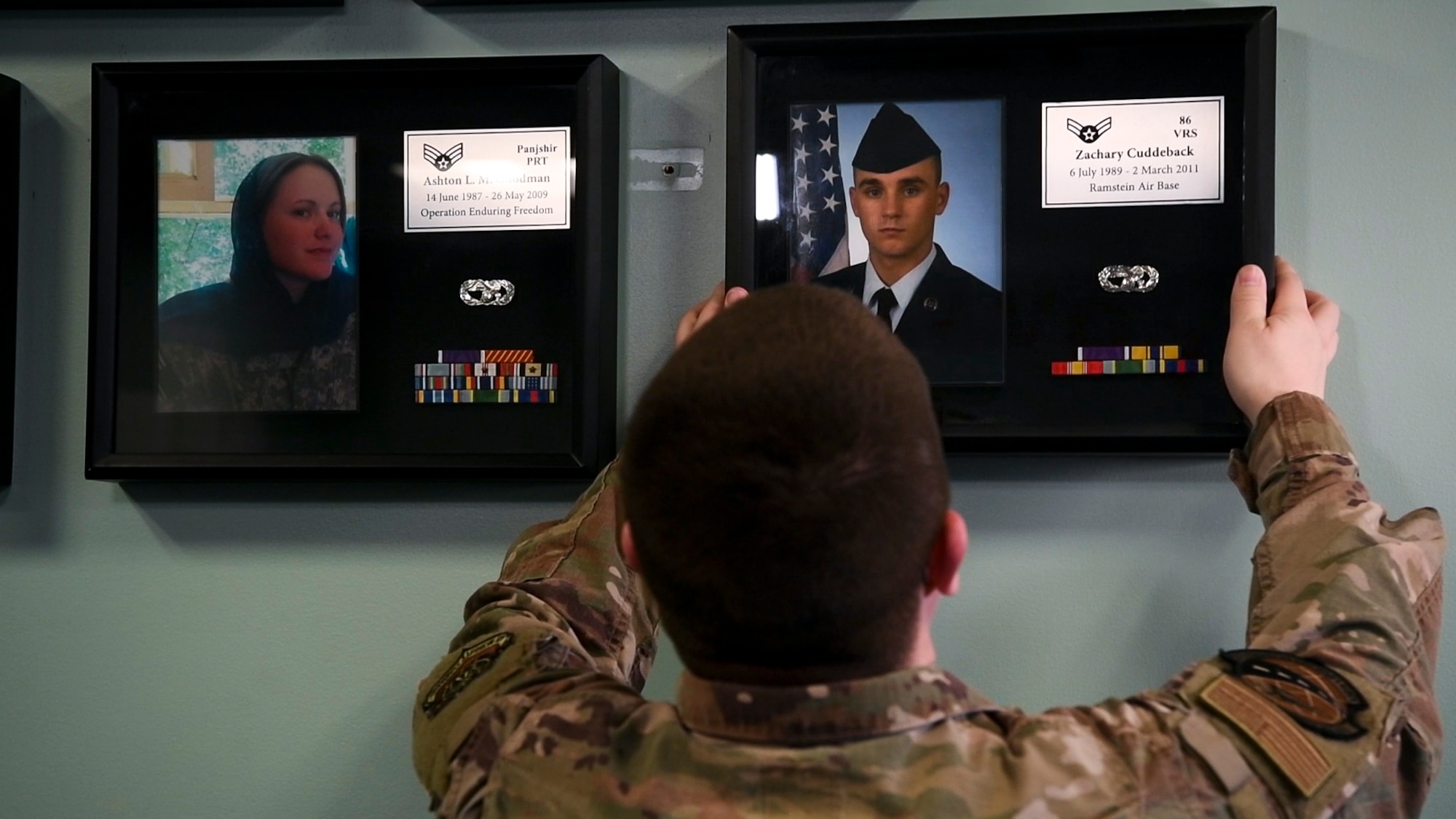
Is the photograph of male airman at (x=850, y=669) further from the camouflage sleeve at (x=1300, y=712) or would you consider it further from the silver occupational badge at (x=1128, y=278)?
the silver occupational badge at (x=1128, y=278)

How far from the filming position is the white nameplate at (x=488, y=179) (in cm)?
95

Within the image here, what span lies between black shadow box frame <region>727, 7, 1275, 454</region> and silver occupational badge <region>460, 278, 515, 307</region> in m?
0.19

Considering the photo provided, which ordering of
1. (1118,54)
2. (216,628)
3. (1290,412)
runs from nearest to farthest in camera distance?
1. (1290,412)
2. (1118,54)
3. (216,628)

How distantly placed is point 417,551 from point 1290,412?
684mm

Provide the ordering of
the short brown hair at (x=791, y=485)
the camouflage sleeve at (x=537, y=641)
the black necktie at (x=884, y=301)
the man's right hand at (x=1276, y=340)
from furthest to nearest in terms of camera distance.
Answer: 1. the black necktie at (x=884, y=301)
2. the man's right hand at (x=1276, y=340)
3. the camouflage sleeve at (x=537, y=641)
4. the short brown hair at (x=791, y=485)

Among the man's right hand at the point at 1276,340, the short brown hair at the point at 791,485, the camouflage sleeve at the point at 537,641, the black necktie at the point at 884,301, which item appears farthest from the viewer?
the black necktie at the point at 884,301

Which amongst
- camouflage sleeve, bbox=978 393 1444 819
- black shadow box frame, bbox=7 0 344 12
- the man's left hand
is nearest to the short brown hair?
camouflage sleeve, bbox=978 393 1444 819

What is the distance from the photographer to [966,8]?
0.96m

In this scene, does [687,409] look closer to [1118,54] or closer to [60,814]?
[1118,54]

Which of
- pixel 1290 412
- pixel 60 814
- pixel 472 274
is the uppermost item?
pixel 472 274

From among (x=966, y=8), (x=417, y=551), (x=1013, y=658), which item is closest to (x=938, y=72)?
(x=966, y=8)

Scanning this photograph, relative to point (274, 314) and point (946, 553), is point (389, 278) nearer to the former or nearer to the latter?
point (274, 314)

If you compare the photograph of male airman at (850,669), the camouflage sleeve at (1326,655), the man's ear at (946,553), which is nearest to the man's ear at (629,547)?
the photograph of male airman at (850,669)

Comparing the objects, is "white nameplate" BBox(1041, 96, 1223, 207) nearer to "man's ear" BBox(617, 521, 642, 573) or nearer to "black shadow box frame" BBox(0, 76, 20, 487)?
"man's ear" BBox(617, 521, 642, 573)
